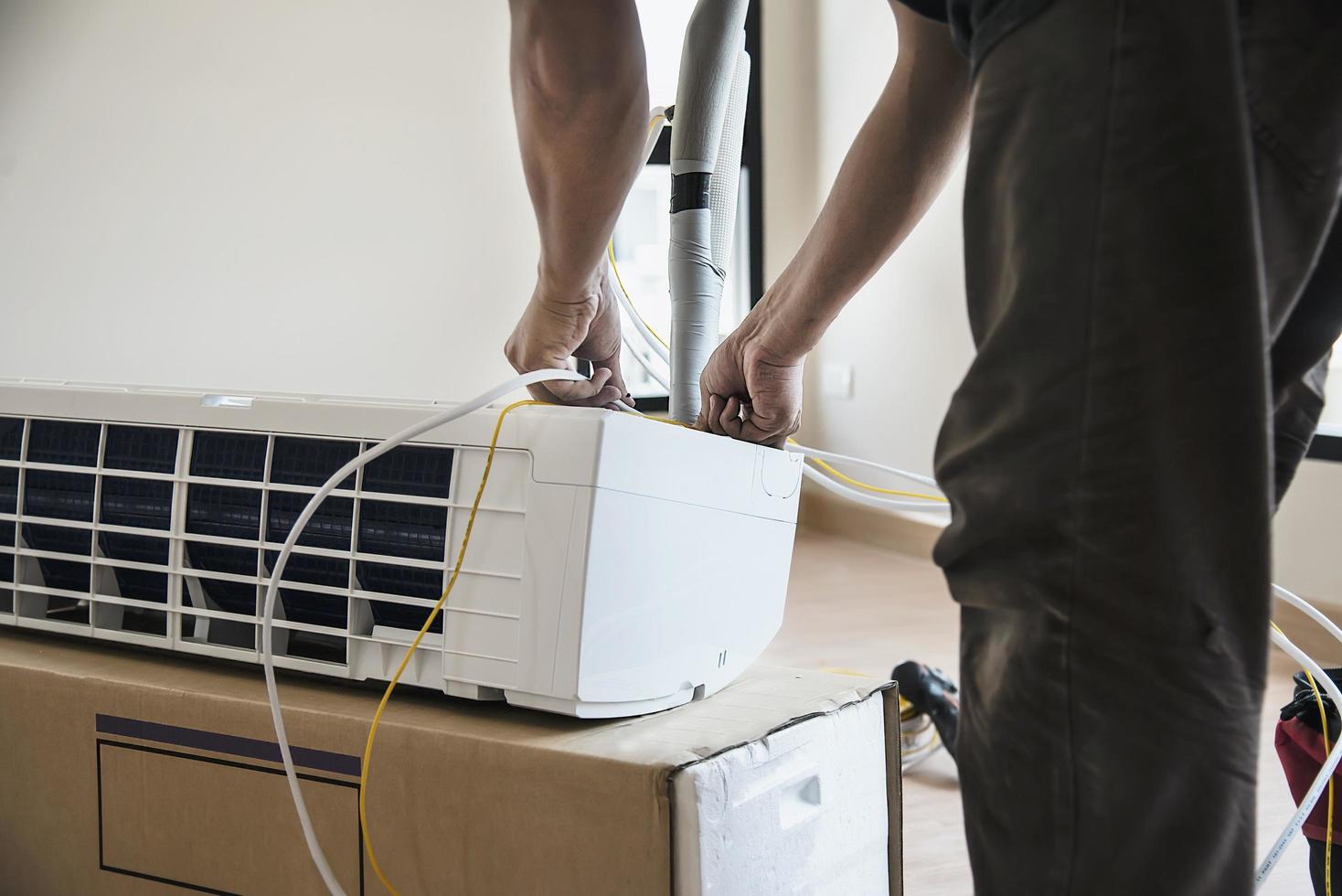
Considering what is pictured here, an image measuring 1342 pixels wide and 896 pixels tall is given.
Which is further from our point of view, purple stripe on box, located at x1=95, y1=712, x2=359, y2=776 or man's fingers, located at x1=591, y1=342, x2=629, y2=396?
man's fingers, located at x1=591, y1=342, x2=629, y2=396

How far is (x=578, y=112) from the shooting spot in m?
0.60

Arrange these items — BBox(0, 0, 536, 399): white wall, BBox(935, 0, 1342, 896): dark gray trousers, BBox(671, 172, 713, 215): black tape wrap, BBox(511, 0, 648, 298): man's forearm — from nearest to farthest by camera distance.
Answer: BBox(935, 0, 1342, 896): dark gray trousers
BBox(511, 0, 648, 298): man's forearm
BBox(671, 172, 713, 215): black tape wrap
BBox(0, 0, 536, 399): white wall

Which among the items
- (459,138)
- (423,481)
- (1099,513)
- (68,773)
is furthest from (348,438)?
(459,138)

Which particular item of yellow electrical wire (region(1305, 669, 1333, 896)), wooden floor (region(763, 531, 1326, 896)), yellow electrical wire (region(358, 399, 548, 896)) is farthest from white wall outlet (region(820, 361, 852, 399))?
yellow electrical wire (region(358, 399, 548, 896))

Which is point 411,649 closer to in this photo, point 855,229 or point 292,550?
point 292,550

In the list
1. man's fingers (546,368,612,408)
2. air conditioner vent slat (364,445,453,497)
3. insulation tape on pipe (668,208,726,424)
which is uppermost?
insulation tape on pipe (668,208,726,424)

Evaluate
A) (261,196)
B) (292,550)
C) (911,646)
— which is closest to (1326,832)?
(292,550)

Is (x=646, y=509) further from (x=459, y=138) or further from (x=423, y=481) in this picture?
(x=459, y=138)

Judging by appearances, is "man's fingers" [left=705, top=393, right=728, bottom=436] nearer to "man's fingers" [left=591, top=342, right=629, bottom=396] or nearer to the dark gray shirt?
"man's fingers" [left=591, top=342, right=629, bottom=396]

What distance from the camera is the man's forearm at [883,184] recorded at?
2.02 feet

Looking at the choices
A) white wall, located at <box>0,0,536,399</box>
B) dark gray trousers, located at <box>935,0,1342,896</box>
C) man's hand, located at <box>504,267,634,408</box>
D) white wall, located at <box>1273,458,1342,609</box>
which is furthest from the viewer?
white wall, located at <box>0,0,536,399</box>

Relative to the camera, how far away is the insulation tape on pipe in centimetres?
92

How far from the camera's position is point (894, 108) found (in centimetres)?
65

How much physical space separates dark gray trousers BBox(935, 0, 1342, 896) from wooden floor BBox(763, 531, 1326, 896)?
1.20ft
